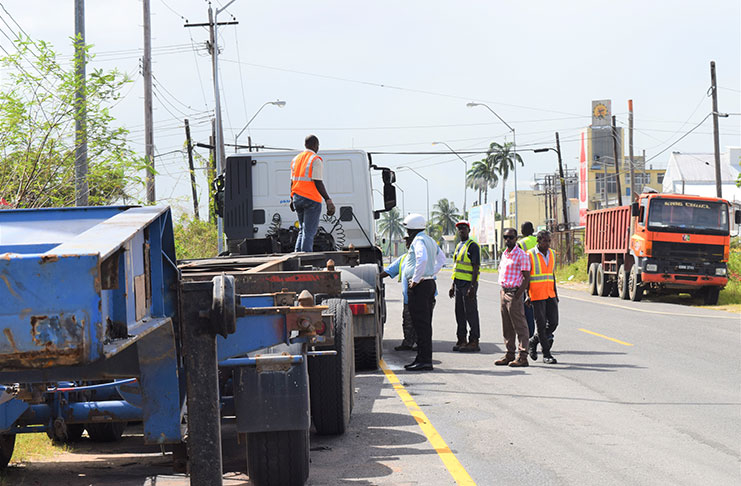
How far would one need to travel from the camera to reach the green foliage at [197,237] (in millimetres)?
33309

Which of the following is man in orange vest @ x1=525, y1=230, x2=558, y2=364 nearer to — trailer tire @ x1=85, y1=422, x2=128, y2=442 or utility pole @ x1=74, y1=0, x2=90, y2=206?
trailer tire @ x1=85, y1=422, x2=128, y2=442

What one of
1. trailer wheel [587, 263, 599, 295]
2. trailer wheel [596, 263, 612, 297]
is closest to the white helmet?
trailer wheel [596, 263, 612, 297]

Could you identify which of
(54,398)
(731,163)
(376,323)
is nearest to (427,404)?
(376,323)

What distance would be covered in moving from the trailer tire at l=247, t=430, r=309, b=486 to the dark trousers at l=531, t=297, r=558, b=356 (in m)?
7.15

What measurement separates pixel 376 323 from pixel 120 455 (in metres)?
4.70

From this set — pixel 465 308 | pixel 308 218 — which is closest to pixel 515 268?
pixel 465 308

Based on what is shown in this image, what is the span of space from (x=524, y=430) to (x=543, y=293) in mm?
4890

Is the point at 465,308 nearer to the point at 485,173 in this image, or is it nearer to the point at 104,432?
the point at 104,432

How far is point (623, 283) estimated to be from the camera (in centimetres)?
2797

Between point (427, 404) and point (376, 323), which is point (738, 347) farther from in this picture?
point (427, 404)

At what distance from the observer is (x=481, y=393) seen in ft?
33.3

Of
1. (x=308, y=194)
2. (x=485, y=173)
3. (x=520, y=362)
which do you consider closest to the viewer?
(x=308, y=194)

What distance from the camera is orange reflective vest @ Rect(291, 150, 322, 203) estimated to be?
35.5 ft

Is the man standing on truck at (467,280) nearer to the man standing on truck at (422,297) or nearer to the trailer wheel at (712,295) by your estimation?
the man standing on truck at (422,297)
